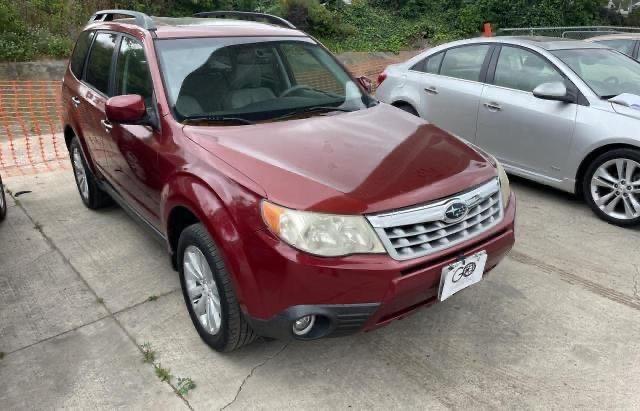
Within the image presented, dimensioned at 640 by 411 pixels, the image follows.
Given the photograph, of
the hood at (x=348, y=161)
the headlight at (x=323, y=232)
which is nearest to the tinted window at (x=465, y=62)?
the hood at (x=348, y=161)

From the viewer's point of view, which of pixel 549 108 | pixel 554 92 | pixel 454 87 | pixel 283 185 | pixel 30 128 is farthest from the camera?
pixel 30 128

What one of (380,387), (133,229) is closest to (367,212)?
(380,387)

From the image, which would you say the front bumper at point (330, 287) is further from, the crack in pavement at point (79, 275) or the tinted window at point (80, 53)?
the tinted window at point (80, 53)

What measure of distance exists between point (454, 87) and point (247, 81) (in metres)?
2.87

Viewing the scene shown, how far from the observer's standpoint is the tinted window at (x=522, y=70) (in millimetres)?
4836

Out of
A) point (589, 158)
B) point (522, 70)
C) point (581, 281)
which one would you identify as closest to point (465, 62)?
point (522, 70)

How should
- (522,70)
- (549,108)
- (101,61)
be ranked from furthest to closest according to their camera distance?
(522,70) → (549,108) → (101,61)

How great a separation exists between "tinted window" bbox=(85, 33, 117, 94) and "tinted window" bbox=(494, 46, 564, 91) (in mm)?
3516

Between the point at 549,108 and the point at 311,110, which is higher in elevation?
the point at 311,110

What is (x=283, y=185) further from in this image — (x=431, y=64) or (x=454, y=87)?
(x=431, y=64)

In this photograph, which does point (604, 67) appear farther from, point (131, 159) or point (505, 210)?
point (131, 159)

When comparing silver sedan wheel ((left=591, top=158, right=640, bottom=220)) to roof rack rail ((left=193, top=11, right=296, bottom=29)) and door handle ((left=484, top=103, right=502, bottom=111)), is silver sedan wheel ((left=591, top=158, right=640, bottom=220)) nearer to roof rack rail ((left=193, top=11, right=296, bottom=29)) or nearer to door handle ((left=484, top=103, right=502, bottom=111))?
door handle ((left=484, top=103, right=502, bottom=111))

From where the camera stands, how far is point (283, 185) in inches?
93.1

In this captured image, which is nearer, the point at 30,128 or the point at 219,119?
the point at 219,119
